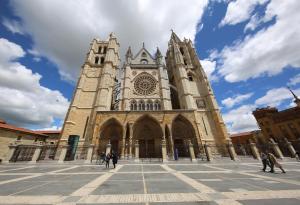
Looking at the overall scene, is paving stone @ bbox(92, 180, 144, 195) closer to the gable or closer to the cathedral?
the cathedral

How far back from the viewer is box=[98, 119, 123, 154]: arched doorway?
2002 centimetres

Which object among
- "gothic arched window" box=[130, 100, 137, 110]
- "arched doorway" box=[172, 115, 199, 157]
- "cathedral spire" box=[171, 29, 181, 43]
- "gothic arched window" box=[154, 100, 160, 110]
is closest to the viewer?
"arched doorway" box=[172, 115, 199, 157]

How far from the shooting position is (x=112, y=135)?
21031 mm

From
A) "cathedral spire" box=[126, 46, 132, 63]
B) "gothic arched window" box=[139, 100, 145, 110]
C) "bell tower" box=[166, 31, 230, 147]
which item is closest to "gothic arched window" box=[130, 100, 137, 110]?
"gothic arched window" box=[139, 100, 145, 110]

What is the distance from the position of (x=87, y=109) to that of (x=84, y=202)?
24.1 metres

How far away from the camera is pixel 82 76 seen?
26.9 metres

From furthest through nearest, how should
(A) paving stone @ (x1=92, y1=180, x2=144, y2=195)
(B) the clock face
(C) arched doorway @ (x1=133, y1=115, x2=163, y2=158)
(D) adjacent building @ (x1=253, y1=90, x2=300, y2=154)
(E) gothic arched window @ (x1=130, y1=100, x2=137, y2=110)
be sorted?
(D) adjacent building @ (x1=253, y1=90, x2=300, y2=154) → (B) the clock face → (E) gothic arched window @ (x1=130, y1=100, x2=137, y2=110) → (C) arched doorway @ (x1=133, y1=115, x2=163, y2=158) → (A) paving stone @ (x1=92, y1=180, x2=144, y2=195)

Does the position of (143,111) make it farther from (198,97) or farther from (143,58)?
(143,58)

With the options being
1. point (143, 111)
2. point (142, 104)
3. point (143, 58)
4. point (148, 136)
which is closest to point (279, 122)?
point (148, 136)

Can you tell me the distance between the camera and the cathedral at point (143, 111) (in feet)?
63.8

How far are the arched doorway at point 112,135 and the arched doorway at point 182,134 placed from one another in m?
8.72

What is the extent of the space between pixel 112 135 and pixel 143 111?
625 centimetres

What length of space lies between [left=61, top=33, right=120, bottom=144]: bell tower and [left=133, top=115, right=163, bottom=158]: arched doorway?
296 inches

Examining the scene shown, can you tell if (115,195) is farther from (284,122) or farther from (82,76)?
(284,122)
